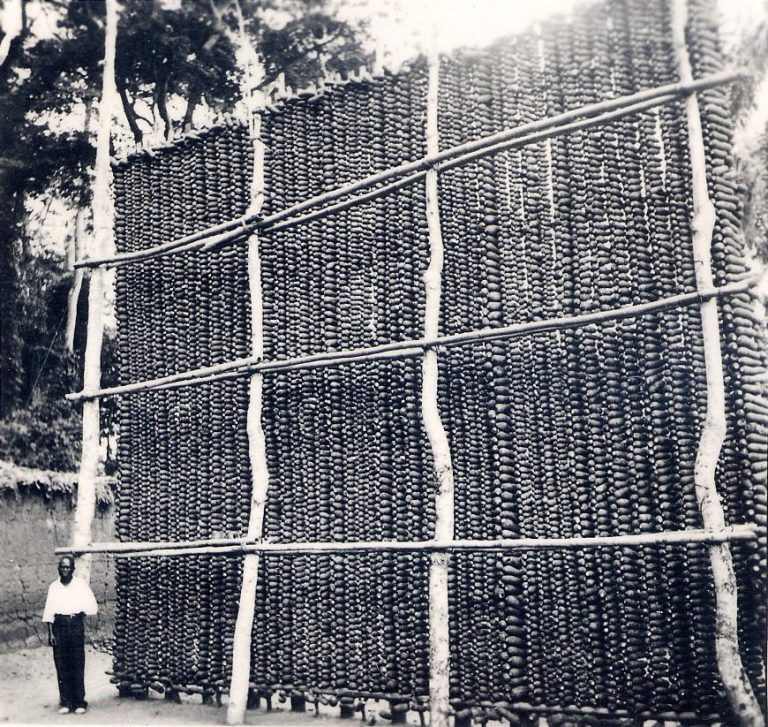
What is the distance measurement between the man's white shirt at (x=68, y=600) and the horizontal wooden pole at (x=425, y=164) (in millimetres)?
2522

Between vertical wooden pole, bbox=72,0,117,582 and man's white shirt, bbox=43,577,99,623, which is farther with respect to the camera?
vertical wooden pole, bbox=72,0,117,582

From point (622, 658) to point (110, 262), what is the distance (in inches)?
187

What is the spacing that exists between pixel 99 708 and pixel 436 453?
132 inches

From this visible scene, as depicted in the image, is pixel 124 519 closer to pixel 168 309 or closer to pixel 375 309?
pixel 168 309

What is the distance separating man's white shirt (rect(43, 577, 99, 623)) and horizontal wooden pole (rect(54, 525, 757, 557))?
12.2 inches

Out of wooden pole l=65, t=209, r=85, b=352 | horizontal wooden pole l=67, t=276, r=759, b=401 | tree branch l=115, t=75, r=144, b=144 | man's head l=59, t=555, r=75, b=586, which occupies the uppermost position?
tree branch l=115, t=75, r=144, b=144

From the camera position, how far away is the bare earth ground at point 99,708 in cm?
503

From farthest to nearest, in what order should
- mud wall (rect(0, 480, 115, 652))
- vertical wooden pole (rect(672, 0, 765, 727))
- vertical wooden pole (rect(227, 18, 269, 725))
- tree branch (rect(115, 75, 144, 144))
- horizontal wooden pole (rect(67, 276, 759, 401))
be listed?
Answer: tree branch (rect(115, 75, 144, 144)) → mud wall (rect(0, 480, 115, 652)) → vertical wooden pole (rect(227, 18, 269, 725)) → horizontal wooden pole (rect(67, 276, 759, 401)) → vertical wooden pole (rect(672, 0, 765, 727))

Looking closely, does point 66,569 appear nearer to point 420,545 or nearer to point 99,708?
point 99,708

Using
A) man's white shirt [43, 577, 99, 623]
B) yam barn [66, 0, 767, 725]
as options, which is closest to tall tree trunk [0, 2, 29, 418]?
yam barn [66, 0, 767, 725]

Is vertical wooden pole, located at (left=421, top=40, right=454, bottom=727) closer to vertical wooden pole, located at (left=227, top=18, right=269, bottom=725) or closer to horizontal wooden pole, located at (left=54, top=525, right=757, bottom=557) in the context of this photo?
horizontal wooden pole, located at (left=54, top=525, right=757, bottom=557)

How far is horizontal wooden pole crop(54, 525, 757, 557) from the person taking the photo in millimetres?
3799

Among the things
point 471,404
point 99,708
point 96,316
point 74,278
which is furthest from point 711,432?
point 74,278

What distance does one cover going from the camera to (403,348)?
15.2 ft
